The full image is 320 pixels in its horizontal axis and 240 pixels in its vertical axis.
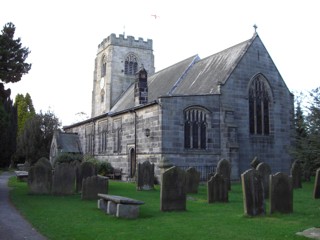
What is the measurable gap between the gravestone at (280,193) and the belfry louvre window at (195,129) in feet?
39.0

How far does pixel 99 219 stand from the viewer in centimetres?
1003

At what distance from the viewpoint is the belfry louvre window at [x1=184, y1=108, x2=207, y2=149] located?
22.5 m

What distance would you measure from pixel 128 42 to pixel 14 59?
90.3 feet

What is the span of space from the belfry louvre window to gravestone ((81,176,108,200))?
29.3ft

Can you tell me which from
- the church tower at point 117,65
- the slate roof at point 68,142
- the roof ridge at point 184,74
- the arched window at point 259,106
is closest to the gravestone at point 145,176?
the arched window at point 259,106

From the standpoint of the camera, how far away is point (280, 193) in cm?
1056

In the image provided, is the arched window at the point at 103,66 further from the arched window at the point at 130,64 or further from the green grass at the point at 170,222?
the green grass at the point at 170,222

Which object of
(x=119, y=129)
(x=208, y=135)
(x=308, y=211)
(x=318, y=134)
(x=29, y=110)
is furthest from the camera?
(x=29, y=110)

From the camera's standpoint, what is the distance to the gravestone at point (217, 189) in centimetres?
1322

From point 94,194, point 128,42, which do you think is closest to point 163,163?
point 94,194

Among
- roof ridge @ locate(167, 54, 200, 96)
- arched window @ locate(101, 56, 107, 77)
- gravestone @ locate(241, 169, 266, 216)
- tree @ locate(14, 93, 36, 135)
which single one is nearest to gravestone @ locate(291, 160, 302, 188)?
gravestone @ locate(241, 169, 266, 216)

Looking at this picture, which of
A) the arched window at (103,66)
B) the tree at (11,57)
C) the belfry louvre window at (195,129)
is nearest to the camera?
the tree at (11,57)

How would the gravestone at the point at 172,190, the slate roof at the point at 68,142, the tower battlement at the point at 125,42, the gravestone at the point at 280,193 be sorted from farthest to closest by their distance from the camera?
the tower battlement at the point at 125,42
the slate roof at the point at 68,142
the gravestone at the point at 172,190
the gravestone at the point at 280,193

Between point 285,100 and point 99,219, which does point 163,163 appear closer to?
point 99,219
